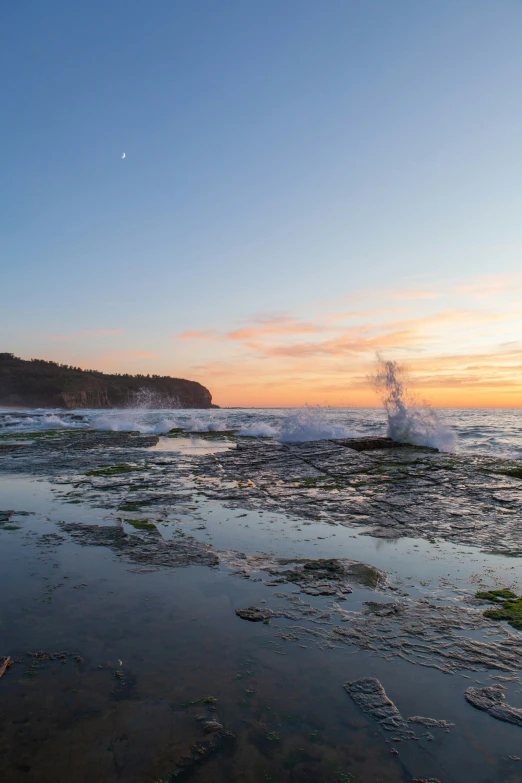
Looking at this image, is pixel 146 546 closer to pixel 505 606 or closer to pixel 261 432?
pixel 505 606

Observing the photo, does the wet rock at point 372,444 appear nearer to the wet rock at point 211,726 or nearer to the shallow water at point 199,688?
the shallow water at point 199,688

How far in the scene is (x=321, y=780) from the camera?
6.28 ft

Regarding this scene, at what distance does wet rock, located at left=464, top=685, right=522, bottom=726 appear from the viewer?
2.33 metres

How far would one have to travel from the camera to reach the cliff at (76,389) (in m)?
91.4

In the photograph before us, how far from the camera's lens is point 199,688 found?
249cm

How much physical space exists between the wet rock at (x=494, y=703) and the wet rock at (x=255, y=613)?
1371mm

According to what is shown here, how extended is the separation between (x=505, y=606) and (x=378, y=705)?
1747 mm

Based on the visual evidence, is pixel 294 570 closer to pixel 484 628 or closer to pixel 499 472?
pixel 484 628

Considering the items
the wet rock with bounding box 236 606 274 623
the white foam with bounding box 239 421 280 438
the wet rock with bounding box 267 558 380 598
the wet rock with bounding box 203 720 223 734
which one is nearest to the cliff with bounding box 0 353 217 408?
the white foam with bounding box 239 421 280 438

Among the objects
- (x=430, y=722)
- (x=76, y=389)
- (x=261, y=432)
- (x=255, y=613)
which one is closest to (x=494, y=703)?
(x=430, y=722)

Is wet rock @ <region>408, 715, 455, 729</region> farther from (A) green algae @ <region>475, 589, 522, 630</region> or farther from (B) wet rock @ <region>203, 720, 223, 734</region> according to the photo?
(A) green algae @ <region>475, 589, 522, 630</region>

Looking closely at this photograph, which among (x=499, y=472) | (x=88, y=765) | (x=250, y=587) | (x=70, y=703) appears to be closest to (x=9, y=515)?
(x=250, y=587)

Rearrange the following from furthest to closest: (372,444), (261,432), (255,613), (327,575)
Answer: (261,432)
(372,444)
(327,575)
(255,613)

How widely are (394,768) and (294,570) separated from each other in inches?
92.8
